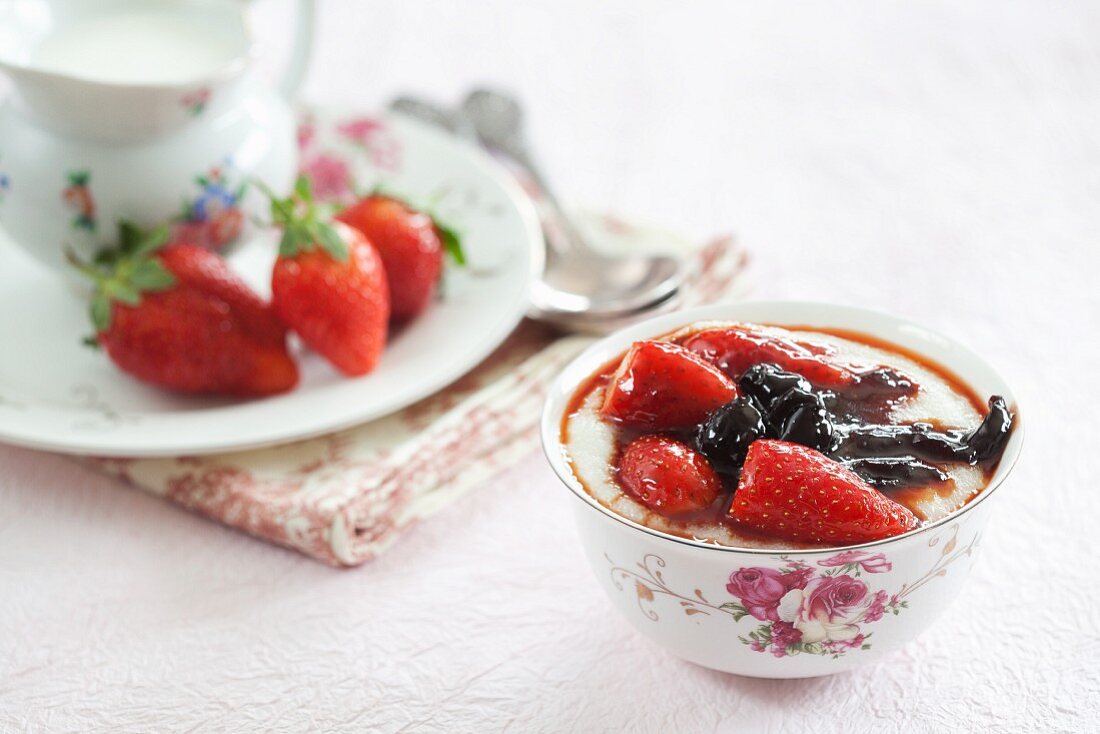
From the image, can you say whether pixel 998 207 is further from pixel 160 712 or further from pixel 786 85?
pixel 160 712

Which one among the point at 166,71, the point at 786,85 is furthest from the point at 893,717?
the point at 786,85

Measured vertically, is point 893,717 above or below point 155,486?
above

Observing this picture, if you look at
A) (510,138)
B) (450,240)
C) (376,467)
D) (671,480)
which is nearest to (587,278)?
(450,240)

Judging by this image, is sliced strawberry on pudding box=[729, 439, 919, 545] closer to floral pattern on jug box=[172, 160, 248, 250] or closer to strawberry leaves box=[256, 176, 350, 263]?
strawberry leaves box=[256, 176, 350, 263]

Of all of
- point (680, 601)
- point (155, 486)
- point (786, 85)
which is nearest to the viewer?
point (680, 601)

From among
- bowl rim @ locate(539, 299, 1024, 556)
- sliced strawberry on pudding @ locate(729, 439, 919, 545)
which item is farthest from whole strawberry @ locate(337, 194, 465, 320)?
sliced strawberry on pudding @ locate(729, 439, 919, 545)

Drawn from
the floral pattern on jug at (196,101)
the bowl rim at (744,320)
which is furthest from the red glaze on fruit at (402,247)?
the bowl rim at (744,320)
